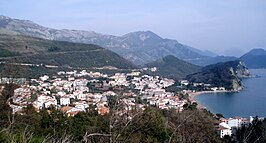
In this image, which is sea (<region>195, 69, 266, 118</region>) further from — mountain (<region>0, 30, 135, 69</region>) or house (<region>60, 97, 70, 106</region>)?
mountain (<region>0, 30, 135, 69</region>)

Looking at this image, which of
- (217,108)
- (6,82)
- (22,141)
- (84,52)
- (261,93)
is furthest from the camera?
(84,52)

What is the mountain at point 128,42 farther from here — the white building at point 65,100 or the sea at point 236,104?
the white building at point 65,100

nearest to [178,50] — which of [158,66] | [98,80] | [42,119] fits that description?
[158,66]

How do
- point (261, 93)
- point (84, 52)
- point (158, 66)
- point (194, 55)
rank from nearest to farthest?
point (261, 93) < point (84, 52) < point (158, 66) < point (194, 55)

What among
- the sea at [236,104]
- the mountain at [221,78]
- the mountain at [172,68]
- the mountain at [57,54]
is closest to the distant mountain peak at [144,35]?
the mountain at [172,68]

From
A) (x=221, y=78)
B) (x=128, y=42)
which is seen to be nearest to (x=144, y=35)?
(x=128, y=42)

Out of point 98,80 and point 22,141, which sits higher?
point 22,141

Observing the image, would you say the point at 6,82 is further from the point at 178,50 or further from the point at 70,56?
the point at 178,50
